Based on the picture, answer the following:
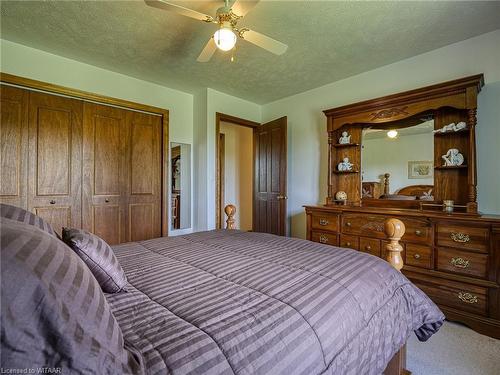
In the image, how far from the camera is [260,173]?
4.30 meters

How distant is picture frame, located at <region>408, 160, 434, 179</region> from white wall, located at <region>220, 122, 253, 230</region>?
3.24m

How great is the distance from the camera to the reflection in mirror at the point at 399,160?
2.67 metres

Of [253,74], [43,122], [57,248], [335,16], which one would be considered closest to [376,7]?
[335,16]

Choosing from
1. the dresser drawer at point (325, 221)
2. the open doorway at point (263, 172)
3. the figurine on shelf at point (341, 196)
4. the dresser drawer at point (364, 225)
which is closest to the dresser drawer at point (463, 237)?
the dresser drawer at point (364, 225)

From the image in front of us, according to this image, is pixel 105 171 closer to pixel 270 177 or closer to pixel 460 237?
pixel 270 177

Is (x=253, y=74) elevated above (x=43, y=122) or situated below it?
above

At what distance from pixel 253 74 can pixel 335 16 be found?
1296 mm

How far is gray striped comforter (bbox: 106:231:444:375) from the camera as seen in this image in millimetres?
665

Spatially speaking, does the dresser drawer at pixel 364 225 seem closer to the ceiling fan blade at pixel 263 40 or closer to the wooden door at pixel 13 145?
the ceiling fan blade at pixel 263 40

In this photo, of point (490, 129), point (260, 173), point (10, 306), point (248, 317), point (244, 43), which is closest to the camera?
point (10, 306)

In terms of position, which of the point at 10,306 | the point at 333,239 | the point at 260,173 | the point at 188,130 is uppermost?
the point at 188,130

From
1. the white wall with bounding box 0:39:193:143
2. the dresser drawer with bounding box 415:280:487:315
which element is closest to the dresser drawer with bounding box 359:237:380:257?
the dresser drawer with bounding box 415:280:487:315

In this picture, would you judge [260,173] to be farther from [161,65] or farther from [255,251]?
[255,251]

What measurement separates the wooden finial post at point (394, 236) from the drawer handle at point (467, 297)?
113cm
